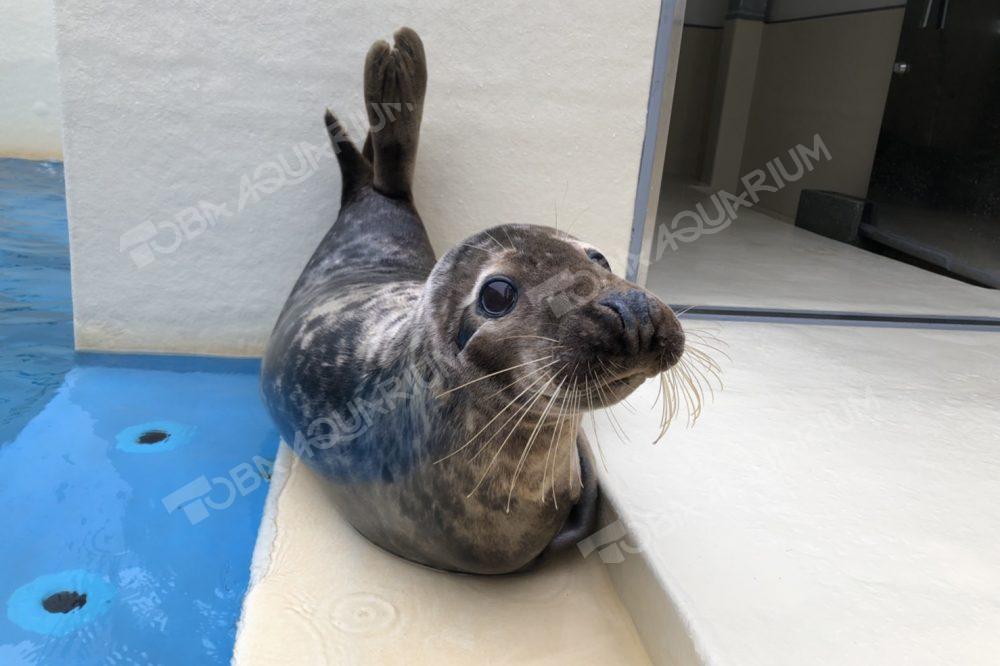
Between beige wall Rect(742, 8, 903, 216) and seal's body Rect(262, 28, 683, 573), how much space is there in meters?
5.53

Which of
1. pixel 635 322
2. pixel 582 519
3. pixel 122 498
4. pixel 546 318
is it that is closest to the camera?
pixel 635 322

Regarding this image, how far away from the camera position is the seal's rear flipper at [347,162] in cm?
291

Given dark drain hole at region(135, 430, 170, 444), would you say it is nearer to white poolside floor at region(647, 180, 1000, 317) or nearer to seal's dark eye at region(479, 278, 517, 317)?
seal's dark eye at region(479, 278, 517, 317)

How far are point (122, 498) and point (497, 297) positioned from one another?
54.8 inches

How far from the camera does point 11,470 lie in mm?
2305

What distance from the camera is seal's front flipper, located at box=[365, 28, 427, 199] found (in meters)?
2.72

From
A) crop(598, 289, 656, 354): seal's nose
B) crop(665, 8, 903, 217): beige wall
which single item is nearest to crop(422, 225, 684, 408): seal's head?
crop(598, 289, 656, 354): seal's nose

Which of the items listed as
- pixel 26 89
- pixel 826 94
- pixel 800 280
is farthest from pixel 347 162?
pixel 26 89

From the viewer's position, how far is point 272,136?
9.95ft

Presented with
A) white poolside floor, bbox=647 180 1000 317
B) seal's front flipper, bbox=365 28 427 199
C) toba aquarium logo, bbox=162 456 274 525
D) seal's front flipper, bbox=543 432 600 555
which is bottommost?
toba aquarium logo, bbox=162 456 274 525

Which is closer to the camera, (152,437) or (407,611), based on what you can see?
(407,611)

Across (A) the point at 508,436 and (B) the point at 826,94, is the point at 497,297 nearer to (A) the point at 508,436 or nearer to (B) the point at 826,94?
(A) the point at 508,436

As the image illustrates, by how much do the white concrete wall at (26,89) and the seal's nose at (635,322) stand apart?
828 centimetres

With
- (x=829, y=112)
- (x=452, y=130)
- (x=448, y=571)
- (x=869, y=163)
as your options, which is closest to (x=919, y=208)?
(x=869, y=163)
